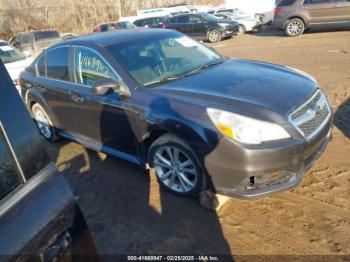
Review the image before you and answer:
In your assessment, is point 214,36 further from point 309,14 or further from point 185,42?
point 185,42

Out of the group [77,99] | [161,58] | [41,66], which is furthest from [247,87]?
[41,66]

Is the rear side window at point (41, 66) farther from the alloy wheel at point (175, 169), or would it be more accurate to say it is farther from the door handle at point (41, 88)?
the alloy wheel at point (175, 169)

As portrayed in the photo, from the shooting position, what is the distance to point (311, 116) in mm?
3201

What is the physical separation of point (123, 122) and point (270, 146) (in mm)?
1684

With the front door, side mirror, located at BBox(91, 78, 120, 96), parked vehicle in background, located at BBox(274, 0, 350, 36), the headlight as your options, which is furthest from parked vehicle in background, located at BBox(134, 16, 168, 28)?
the headlight

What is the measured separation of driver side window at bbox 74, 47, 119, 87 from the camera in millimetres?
3854

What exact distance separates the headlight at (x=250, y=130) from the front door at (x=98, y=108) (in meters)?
1.25

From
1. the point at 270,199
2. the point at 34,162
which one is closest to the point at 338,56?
the point at 270,199

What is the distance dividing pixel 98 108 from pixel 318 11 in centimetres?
1238

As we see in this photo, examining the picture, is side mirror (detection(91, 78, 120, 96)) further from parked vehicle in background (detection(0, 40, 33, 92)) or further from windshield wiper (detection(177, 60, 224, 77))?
parked vehicle in background (detection(0, 40, 33, 92))

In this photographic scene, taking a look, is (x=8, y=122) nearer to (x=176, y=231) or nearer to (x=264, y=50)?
(x=176, y=231)

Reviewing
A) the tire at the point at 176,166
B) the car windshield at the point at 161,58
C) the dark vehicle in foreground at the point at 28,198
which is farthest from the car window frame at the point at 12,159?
the car windshield at the point at 161,58

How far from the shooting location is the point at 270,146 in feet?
9.44

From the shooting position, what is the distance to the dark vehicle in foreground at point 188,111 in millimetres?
2930
